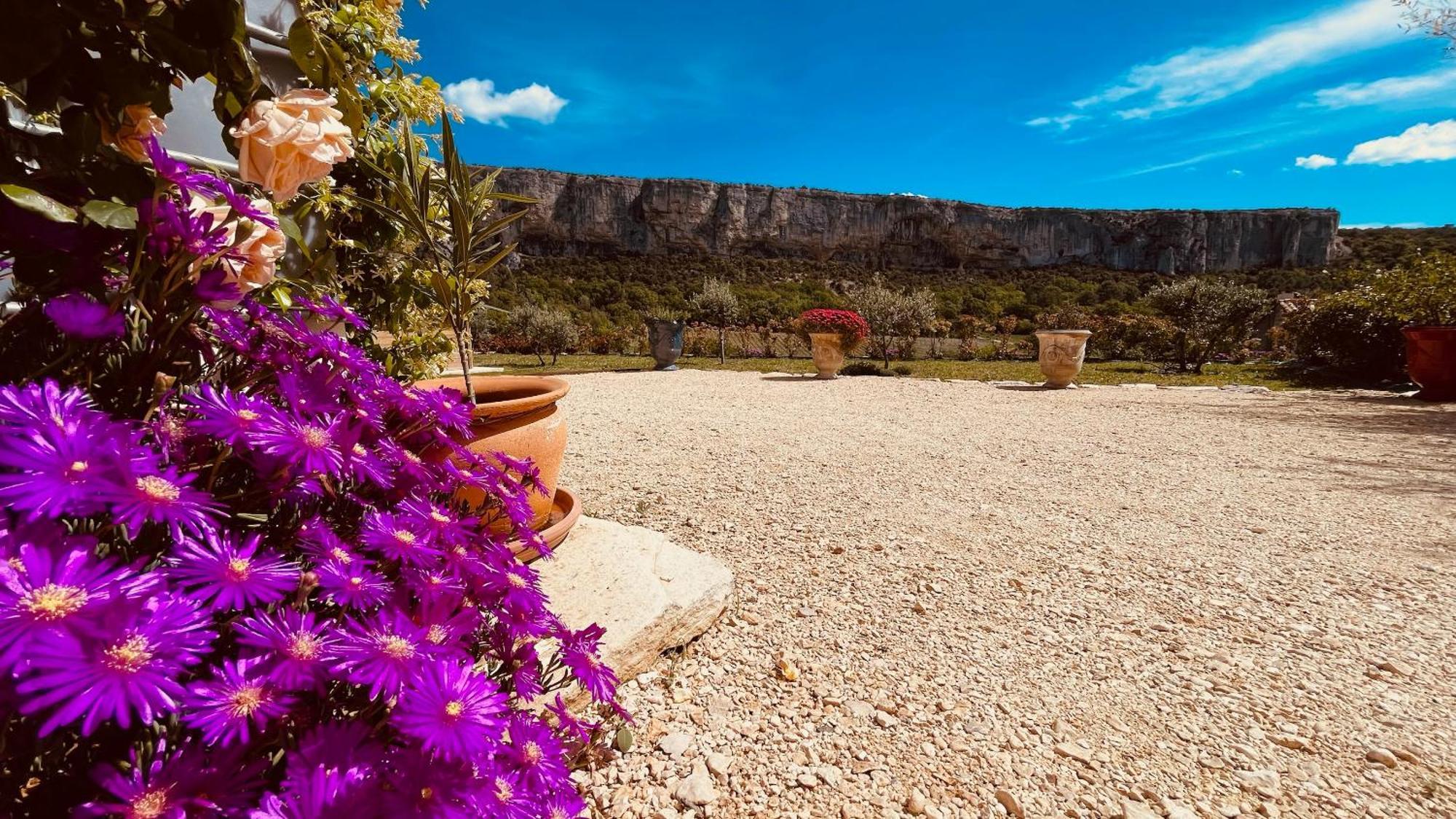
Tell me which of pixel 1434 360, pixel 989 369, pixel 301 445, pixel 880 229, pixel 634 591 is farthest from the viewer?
pixel 880 229

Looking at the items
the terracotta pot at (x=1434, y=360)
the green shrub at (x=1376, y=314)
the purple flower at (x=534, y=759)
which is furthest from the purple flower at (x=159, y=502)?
the green shrub at (x=1376, y=314)

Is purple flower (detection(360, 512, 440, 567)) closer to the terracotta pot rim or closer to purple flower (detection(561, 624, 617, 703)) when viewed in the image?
purple flower (detection(561, 624, 617, 703))

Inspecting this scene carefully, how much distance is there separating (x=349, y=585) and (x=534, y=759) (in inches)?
10.6

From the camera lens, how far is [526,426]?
209 cm

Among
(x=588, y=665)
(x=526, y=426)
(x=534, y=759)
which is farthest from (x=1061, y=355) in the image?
(x=534, y=759)

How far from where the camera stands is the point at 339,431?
636 mm

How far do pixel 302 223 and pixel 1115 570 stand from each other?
331cm

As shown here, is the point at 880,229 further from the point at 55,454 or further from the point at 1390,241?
the point at 55,454

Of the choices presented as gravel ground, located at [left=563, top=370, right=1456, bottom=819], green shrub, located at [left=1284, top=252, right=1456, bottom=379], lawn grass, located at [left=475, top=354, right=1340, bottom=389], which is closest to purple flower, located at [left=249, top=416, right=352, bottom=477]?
gravel ground, located at [left=563, top=370, right=1456, bottom=819]

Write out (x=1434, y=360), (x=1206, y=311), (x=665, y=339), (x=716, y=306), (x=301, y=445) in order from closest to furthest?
(x=301, y=445)
(x=1434, y=360)
(x=665, y=339)
(x=1206, y=311)
(x=716, y=306)

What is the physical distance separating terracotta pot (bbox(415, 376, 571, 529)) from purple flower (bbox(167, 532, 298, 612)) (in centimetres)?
130

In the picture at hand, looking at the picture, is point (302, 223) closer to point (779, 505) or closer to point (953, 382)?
point (779, 505)

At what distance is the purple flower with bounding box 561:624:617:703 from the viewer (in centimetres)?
77

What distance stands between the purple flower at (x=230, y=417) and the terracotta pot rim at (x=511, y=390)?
47.3 inches
